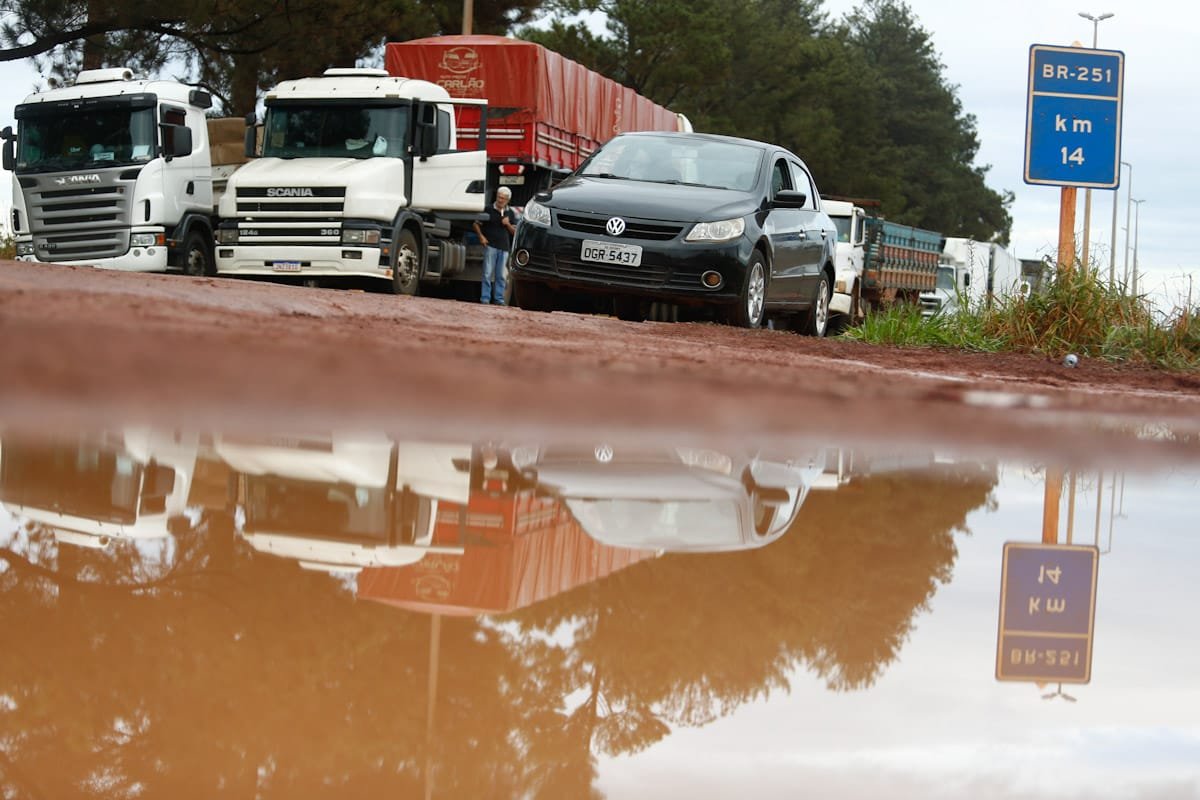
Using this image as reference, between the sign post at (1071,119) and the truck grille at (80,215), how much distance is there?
1014 centimetres

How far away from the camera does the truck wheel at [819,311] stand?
14.5 meters

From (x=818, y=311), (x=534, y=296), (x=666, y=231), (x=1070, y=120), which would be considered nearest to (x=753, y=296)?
(x=666, y=231)

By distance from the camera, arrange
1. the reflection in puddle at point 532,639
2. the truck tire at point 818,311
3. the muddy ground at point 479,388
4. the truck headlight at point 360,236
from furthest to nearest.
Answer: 1. the truck headlight at point 360,236
2. the truck tire at point 818,311
3. the muddy ground at point 479,388
4. the reflection in puddle at point 532,639

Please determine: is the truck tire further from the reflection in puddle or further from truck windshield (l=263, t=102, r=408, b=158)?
the reflection in puddle

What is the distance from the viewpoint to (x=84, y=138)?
704 inches

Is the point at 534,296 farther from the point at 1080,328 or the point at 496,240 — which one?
the point at 496,240

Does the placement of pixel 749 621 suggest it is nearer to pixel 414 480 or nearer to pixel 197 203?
pixel 414 480

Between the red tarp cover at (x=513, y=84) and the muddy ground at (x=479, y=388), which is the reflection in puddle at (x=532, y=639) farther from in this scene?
the red tarp cover at (x=513, y=84)

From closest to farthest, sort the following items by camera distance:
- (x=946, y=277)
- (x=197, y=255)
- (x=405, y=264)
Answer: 1. (x=405, y=264)
2. (x=197, y=255)
3. (x=946, y=277)

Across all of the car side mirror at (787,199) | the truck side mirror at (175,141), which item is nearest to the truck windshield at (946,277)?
the truck side mirror at (175,141)

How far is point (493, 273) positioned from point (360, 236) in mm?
2201

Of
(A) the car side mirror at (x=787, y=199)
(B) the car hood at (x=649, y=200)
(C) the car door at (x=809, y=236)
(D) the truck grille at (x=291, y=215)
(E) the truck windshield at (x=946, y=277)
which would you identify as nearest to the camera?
(B) the car hood at (x=649, y=200)

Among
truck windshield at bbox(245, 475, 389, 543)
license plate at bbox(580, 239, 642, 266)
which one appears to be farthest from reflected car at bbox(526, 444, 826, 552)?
license plate at bbox(580, 239, 642, 266)

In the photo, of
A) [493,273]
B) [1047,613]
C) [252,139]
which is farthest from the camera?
[493,273]
